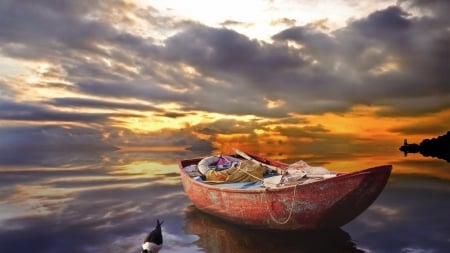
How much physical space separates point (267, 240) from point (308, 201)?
5.73 feet

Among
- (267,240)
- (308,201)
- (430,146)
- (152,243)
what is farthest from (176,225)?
(430,146)

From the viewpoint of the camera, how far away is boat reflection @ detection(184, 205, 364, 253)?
35.5 ft

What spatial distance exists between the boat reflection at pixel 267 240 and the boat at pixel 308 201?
0.34 m

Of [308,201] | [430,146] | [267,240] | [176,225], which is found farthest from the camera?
[430,146]

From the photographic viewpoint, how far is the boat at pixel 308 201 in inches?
409

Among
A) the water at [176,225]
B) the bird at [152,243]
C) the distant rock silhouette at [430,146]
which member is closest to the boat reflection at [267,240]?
the water at [176,225]

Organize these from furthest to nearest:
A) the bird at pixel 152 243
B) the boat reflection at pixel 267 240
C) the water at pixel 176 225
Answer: the water at pixel 176 225 < the boat reflection at pixel 267 240 < the bird at pixel 152 243

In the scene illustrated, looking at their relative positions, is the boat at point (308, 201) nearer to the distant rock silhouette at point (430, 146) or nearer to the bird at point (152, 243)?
the bird at point (152, 243)

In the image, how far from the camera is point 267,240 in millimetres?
11445

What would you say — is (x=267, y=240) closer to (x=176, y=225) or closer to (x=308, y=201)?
(x=308, y=201)

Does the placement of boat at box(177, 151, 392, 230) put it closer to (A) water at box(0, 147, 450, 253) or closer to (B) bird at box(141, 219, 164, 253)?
(A) water at box(0, 147, 450, 253)

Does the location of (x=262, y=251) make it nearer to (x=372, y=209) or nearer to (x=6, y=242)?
(x=372, y=209)

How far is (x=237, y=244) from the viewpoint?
37.1ft

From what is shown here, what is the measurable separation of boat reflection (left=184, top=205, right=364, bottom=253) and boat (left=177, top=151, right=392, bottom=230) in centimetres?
34
